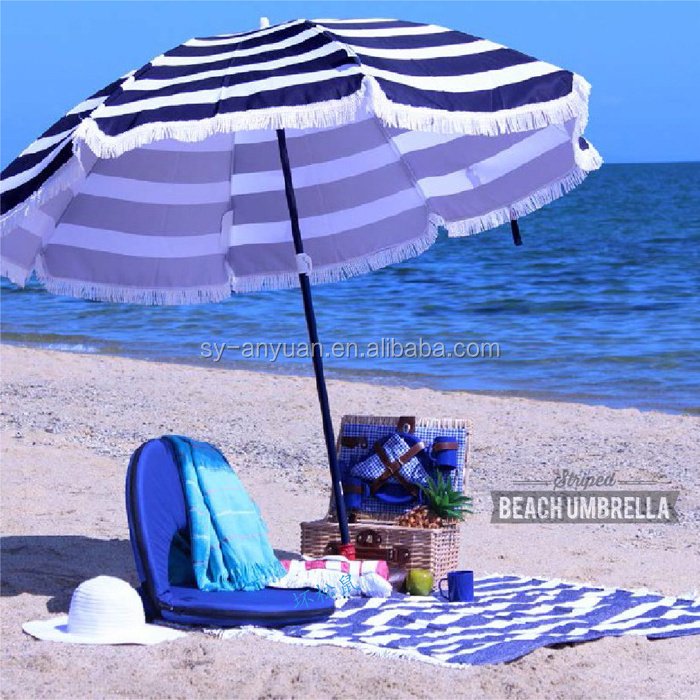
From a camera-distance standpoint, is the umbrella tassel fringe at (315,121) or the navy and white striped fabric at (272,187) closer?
the umbrella tassel fringe at (315,121)

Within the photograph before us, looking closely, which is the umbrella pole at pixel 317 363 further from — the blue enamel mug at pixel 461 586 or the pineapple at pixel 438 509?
the blue enamel mug at pixel 461 586

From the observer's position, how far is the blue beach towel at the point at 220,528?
4.75m

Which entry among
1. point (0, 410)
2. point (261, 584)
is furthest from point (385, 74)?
point (0, 410)

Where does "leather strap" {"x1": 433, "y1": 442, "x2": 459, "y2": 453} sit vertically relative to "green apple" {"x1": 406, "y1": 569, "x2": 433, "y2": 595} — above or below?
above

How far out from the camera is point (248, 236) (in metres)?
5.92

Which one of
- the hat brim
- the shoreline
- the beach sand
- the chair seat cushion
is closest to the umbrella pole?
the chair seat cushion

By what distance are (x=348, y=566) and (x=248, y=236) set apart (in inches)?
67.7

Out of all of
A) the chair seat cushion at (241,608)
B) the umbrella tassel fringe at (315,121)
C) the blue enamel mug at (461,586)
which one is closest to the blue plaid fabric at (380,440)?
the blue enamel mug at (461,586)

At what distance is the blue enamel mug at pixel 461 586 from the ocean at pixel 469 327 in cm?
636

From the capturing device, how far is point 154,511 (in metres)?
4.77

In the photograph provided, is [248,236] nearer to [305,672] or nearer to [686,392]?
[305,672]

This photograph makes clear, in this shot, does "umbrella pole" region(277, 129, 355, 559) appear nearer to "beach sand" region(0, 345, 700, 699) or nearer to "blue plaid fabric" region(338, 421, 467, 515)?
"blue plaid fabric" region(338, 421, 467, 515)

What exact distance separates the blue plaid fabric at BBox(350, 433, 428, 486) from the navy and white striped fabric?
0.84 meters

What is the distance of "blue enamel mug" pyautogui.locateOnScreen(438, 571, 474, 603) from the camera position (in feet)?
16.5
